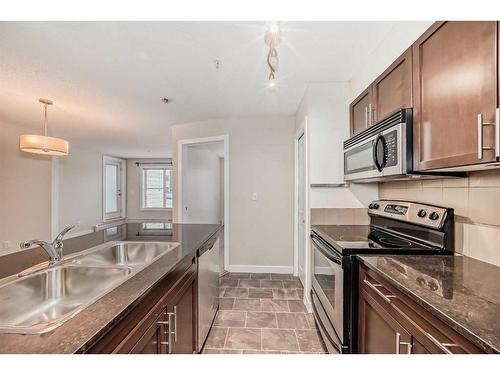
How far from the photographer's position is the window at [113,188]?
25.2 ft

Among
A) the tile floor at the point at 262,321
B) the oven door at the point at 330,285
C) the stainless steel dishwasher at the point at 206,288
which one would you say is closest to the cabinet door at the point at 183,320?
the stainless steel dishwasher at the point at 206,288

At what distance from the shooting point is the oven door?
1.54 metres

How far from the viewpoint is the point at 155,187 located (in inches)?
349

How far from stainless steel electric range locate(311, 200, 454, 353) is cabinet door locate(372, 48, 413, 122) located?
2.24 feet

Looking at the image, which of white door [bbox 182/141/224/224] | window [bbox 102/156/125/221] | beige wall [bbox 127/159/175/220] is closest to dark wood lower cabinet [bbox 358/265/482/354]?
white door [bbox 182/141/224/224]

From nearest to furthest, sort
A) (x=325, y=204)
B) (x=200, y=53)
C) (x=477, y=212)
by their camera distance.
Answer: (x=477, y=212)
(x=200, y=53)
(x=325, y=204)

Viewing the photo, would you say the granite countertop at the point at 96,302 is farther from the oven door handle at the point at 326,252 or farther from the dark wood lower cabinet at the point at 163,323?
the oven door handle at the point at 326,252

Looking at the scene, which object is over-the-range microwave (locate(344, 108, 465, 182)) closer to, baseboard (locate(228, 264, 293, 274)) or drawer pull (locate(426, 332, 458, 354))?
drawer pull (locate(426, 332, 458, 354))

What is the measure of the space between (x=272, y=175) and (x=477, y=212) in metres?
2.58

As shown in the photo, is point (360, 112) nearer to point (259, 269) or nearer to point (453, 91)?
point (453, 91)

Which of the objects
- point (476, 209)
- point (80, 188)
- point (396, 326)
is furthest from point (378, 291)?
point (80, 188)
